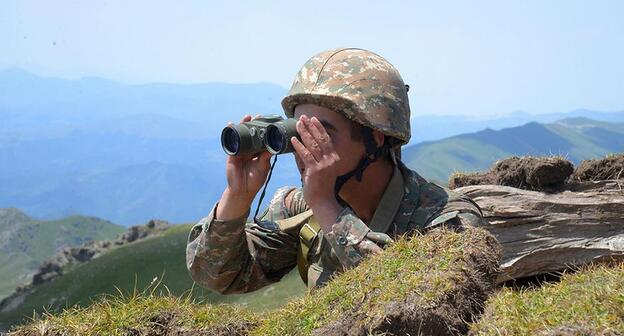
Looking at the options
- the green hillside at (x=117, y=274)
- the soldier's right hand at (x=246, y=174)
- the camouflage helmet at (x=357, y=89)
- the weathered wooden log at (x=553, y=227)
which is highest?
the camouflage helmet at (x=357, y=89)

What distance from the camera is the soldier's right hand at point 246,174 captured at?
16.2ft

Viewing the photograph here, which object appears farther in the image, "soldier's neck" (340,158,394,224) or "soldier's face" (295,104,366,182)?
"soldier's neck" (340,158,394,224)

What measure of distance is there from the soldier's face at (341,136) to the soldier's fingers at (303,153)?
13.3 inches

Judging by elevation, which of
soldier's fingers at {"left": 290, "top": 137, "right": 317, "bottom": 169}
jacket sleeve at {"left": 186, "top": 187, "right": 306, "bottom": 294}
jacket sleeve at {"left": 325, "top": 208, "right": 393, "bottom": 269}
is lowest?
jacket sleeve at {"left": 186, "top": 187, "right": 306, "bottom": 294}

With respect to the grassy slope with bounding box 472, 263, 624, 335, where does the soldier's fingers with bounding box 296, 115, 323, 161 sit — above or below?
above

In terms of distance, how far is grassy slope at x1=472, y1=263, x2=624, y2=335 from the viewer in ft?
8.22

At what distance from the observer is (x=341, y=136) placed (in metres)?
5.11

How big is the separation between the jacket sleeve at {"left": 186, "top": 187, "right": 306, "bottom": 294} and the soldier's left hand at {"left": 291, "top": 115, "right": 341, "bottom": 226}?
29.1 inches

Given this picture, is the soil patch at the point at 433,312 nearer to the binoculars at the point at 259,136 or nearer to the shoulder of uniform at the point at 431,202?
the shoulder of uniform at the point at 431,202

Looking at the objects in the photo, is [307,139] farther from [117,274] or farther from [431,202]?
[117,274]

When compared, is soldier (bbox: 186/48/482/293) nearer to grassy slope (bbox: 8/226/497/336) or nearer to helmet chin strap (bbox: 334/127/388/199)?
helmet chin strap (bbox: 334/127/388/199)

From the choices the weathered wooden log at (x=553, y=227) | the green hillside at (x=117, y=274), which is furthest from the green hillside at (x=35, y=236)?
the weathered wooden log at (x=553, y=227)

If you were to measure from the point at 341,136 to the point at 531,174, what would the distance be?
756 cm

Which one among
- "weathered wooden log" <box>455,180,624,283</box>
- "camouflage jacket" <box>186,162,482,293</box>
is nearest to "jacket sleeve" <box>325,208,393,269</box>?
"camouflage jacket" <box>186,162,482,293</box>
